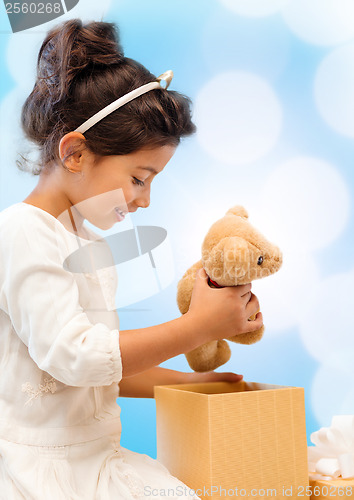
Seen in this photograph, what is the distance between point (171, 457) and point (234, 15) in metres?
0.73

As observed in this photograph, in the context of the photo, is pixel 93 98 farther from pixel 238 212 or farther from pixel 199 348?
pixel 199 348

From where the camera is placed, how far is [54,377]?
1.89 ft

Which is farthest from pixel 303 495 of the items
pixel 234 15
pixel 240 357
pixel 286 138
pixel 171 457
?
pixel 234 15

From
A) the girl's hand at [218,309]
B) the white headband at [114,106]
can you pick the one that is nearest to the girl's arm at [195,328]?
the girl's hand at [218,309]

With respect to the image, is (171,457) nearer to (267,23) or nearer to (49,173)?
(49,173)

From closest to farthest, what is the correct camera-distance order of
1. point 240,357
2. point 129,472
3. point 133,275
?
point 129,472
point 133,275
point 240,357

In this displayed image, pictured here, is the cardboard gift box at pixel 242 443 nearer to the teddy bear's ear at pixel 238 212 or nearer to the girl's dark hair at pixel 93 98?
the teddy bear's ear at pixel 238 212

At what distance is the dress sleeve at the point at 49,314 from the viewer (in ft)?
1.74

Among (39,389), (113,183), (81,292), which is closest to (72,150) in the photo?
(113,183)

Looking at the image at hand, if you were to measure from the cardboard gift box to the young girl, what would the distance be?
0.04m

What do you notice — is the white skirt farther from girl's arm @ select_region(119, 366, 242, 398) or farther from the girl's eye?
the girl's eye

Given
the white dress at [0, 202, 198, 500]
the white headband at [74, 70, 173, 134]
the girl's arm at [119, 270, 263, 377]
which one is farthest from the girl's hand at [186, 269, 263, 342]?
the white headband at [74, 70, 173, 134]

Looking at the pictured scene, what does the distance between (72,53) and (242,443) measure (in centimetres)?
51

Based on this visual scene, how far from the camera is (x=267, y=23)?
0.94 meters
